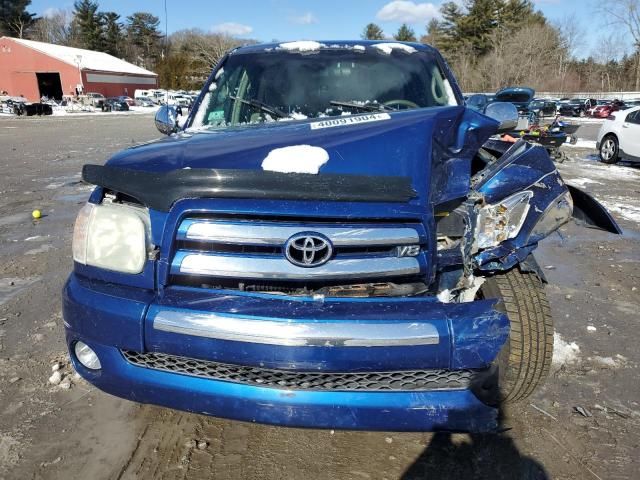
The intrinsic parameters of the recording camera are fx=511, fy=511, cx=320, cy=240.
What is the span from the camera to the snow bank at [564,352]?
3.25 m

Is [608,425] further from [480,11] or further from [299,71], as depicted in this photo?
[480,11]

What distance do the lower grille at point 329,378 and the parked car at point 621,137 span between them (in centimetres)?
1263

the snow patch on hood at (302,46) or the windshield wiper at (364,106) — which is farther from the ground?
the snow patch on hood at (302,46)

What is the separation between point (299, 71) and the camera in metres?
3.77

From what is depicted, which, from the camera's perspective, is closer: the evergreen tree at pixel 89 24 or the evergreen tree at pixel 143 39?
the evergreen tree at pixel 89 24

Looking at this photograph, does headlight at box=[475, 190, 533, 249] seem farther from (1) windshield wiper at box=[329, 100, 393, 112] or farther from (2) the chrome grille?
(1) windshield wiper at box=[329, 100, 393, 112]

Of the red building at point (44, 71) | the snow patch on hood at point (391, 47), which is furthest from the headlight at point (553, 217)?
the red building at point (44, 71)

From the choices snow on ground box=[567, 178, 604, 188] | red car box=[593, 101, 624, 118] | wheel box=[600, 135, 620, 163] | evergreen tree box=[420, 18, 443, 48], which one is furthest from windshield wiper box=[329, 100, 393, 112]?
evergreen tree box=[420, 18, 443, 48]

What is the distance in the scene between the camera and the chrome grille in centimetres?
200

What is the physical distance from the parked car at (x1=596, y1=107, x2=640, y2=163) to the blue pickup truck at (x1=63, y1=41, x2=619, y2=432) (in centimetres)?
1194

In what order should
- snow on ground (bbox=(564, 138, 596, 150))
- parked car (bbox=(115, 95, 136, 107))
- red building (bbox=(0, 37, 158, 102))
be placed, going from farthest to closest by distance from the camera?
red building (bbox=(0, 37, 158, 102)) < parked car (bbox=(115, 95, 136, 107)) < snow on ground (bbox=(564, 138, 596, 150))

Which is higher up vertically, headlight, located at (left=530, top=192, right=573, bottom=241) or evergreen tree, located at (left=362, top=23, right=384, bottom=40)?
evergreen tree, located at (left=362, top=23, right=384, bottom=40)

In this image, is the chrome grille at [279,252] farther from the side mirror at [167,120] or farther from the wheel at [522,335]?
the side mirror at [167,120]

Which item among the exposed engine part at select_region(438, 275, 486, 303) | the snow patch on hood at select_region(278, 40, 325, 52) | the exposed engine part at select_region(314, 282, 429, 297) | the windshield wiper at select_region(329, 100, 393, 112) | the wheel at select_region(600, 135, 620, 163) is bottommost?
the wheel at select_region(600, 135, 620, 163)
